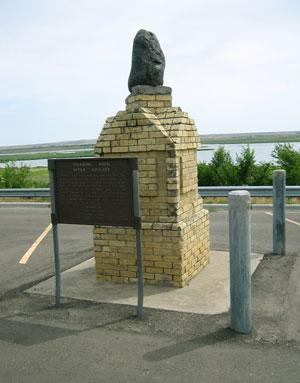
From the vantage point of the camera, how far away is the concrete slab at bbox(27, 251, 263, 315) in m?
5.00

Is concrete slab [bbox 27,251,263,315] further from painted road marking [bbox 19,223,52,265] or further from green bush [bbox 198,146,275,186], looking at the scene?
green bush [bbox 198,146,275,186]

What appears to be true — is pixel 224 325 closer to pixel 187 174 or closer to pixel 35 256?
pixel 187 174

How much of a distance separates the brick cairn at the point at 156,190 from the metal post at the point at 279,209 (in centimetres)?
163

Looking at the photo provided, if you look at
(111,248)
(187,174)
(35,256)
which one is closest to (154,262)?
(111,248)

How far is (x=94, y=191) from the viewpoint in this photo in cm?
492

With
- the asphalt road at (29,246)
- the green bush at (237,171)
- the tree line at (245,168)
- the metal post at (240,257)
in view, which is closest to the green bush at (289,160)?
the tree line at (245,168)

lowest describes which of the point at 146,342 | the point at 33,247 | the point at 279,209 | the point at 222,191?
the point at 146,342

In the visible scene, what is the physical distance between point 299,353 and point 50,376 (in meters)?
2.16

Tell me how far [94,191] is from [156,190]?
1003 millimetres

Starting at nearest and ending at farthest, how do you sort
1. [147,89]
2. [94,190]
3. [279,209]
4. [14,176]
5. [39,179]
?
[94,190] < [147,89] < [279,209] < [14,176] < [39,179]

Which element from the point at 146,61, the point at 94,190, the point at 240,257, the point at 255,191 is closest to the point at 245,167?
the point at 255,191

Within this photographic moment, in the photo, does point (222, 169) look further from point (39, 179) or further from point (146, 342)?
point (146, 342)

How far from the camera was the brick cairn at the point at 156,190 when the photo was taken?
552 cm

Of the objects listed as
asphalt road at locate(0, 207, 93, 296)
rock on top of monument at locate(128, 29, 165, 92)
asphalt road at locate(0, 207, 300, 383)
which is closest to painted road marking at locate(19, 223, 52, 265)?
asphalt road at locate(0, 207, 93, 296)
